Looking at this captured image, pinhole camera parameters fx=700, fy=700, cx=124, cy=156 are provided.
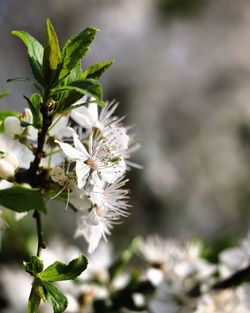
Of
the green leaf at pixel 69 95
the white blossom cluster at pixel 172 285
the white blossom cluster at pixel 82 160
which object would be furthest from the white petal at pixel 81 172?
the white blossom cluster at pixel 172 285

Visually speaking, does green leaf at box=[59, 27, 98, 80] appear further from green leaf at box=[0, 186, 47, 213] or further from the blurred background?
the blurred background

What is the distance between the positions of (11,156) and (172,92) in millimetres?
4054

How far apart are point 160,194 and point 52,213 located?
1027 millimetres

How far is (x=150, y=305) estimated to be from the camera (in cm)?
186

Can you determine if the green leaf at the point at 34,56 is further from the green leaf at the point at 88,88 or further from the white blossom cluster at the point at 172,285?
the white blossom cluster at the point at 172,285

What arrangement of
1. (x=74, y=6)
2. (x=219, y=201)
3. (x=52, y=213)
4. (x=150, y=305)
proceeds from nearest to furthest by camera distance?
(x=150, y=305), (x=52, y=213), (x=219, y=201), (x=74, y=6)

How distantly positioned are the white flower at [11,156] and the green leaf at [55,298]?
0.20 m

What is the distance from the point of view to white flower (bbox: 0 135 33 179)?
1198 millimetres

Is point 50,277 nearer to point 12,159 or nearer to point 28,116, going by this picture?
point 12,159

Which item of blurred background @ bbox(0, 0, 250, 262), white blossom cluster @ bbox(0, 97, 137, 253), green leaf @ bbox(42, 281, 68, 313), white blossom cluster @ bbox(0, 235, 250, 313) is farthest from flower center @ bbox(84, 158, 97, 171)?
blurred background @ bbox(0, 0, 250, 262)

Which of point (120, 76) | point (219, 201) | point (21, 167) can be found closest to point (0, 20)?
point (120, 76)

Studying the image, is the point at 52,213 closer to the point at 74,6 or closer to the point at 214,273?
the point at 214,273

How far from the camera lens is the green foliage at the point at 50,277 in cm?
113

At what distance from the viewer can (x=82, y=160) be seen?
1.23 metres
